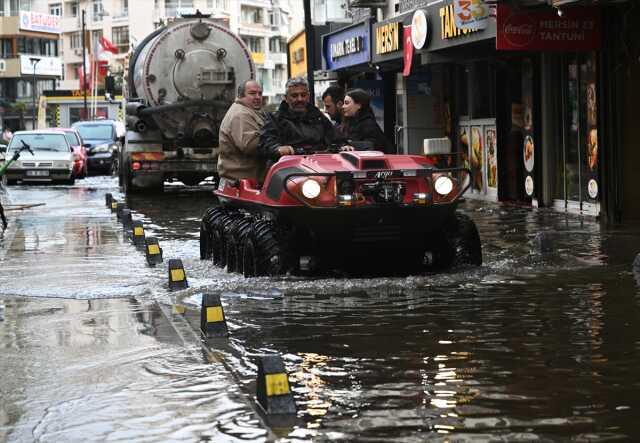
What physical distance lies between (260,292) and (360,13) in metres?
21.8

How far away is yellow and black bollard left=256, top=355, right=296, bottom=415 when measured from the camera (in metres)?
6.62

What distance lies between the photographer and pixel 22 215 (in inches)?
928

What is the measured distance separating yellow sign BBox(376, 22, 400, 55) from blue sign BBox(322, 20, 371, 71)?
1.03 m

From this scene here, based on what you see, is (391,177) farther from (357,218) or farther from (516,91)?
(516,91)

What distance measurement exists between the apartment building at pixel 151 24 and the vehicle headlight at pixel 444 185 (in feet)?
317

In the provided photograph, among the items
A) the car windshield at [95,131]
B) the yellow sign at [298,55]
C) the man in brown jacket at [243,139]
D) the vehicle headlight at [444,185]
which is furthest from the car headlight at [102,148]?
the vehicle headlight at [444,185]

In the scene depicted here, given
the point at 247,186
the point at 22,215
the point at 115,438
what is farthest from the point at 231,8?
the point at 115,438

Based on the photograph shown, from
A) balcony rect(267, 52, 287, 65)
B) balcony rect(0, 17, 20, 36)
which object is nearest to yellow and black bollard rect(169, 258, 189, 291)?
balcony rect(0, 17, 20, 36)

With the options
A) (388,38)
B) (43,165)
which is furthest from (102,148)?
(388,38)

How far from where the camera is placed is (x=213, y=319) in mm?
9109

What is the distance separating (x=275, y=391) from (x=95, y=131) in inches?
1618

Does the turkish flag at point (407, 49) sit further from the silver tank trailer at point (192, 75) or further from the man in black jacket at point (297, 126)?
the man in black jacket at point (297, 126)

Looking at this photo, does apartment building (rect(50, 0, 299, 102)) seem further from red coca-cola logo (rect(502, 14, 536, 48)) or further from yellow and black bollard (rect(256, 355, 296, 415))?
yellow and black bollard (rect(256, 355, 296, 415))

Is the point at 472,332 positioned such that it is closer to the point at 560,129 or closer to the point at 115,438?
the point at 115,438
